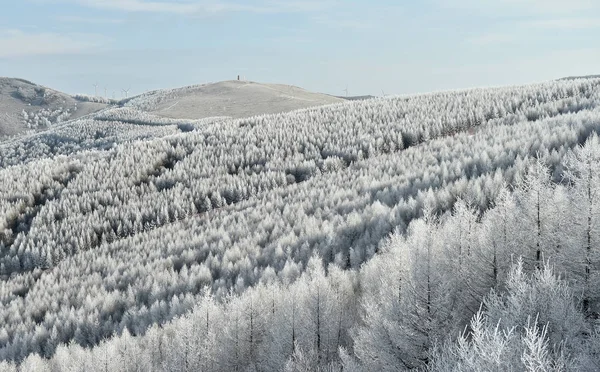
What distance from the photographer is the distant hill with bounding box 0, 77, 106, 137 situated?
126438 mm

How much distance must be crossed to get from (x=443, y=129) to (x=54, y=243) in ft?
98.5

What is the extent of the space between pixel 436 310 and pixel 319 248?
385 inches

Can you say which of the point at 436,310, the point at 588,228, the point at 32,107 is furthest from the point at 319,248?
the point at 32,107

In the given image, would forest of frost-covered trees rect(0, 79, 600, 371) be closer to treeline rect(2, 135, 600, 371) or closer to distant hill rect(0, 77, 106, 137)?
treeline rect(2, 135, 600, 371)

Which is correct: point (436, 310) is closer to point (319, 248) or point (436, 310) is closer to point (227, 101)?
point (319, 248)

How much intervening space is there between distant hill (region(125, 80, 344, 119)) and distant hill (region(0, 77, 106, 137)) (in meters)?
28.2

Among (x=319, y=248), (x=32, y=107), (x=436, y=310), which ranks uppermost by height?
(x=32, y=107)

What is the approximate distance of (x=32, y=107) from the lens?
467 feet

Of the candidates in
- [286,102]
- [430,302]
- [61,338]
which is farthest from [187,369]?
[286,102]

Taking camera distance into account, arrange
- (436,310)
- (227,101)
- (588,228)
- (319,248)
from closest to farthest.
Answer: (588,228) → (436,310) → (319,248) → (227,101)

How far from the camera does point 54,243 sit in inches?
1064

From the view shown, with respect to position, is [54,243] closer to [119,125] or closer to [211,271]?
[211,271]

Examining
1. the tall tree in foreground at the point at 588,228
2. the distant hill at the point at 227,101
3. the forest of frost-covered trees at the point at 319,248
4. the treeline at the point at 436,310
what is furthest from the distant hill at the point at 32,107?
the tall tree in foreground at the point at 588,228

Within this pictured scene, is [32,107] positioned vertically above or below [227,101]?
above
